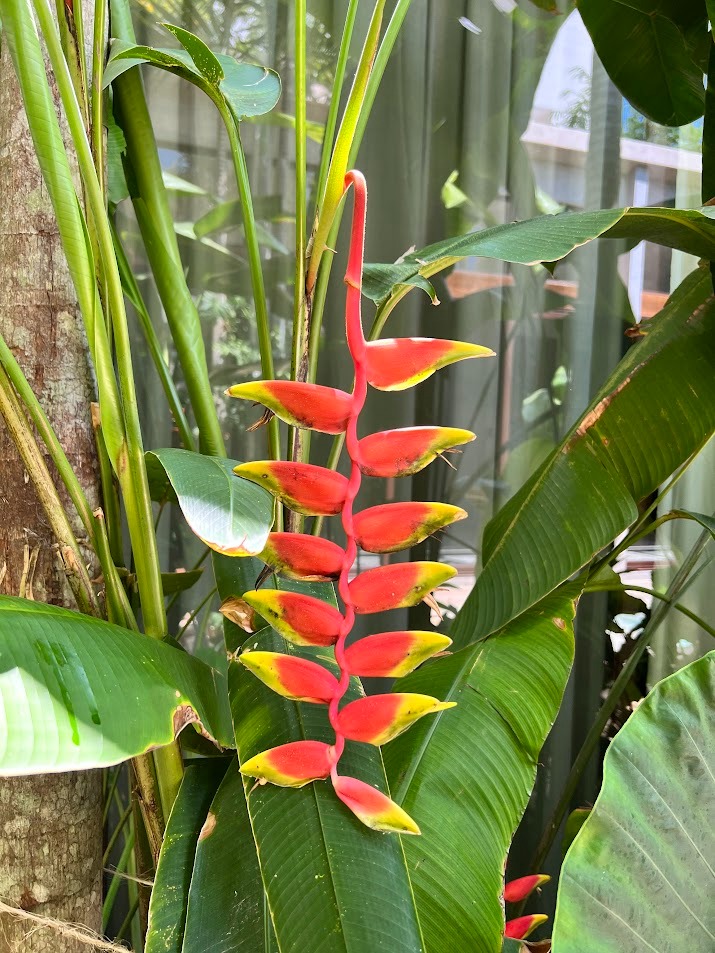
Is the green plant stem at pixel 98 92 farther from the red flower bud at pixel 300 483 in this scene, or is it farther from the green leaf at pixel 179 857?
the green leaf at pixel 179 857

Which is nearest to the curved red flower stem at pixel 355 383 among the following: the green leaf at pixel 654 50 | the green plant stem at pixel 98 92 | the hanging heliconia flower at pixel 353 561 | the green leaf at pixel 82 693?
the hanging heliconia flower at pixel 353 561

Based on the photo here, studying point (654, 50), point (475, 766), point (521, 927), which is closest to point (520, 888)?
point (521, 927)

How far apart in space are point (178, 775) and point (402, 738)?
0.65ft

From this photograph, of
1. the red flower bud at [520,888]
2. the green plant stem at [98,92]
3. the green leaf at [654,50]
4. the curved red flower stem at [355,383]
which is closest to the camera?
the curved red flower stem at [355,383]

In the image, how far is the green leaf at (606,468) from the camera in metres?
0.64

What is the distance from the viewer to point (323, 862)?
0.43 m

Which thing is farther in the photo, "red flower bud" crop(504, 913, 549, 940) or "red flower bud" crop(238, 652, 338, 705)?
"red flower bud" crop(504, 913, 549, 940)

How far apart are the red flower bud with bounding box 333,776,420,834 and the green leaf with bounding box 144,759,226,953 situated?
15cm

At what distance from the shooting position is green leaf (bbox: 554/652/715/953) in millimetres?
409

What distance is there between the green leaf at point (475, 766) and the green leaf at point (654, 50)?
0.69m

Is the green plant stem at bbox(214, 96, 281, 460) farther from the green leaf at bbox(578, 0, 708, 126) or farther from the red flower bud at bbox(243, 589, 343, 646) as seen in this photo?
the green leaf at bbox(578, 0, 708, 126)

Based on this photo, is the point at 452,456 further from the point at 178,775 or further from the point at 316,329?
the point at 178,775

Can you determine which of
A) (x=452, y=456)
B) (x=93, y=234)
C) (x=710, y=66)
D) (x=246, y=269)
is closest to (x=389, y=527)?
(x=93, y=234)

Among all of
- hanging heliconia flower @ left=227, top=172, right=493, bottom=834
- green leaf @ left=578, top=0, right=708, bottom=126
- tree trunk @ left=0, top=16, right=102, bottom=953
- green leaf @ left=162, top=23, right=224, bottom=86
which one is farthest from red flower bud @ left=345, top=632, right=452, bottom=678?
green leaf @ left=578, top=0, right=708, bottom=126
